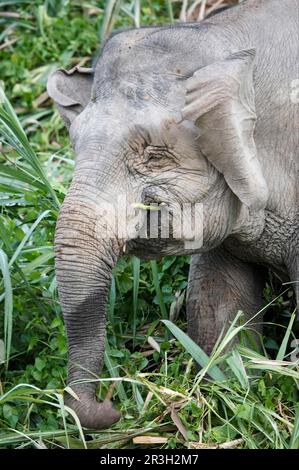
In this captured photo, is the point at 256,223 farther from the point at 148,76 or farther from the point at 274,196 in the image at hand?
the point at 148,76

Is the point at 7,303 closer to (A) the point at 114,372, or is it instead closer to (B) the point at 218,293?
(A) the point at 114,372

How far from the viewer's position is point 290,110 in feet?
16.7

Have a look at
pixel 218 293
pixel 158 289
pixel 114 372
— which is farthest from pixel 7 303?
pixel 218 293

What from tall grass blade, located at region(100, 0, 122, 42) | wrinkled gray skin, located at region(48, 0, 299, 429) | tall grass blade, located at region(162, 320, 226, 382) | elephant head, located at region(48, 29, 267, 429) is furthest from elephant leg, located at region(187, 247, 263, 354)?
tall grass blade, located at region(100, 0, 122, 42)

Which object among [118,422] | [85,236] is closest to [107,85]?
[85,236]

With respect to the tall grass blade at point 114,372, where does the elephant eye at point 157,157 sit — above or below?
above

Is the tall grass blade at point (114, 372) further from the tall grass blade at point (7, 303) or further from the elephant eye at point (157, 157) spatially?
the elephant eye at point (157, 157)

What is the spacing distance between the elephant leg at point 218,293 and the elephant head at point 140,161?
2.35ft

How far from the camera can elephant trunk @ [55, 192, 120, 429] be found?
453cm

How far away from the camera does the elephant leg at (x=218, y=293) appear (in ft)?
18.5

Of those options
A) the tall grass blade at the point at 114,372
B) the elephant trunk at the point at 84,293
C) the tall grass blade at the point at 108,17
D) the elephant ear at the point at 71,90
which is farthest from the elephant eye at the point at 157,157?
the tall grass blade at the point at 108,17

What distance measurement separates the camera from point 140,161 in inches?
187

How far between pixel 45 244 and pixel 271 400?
147 cm

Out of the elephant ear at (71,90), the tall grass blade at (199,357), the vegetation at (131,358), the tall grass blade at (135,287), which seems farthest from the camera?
the tall grass blade at (135,287)
